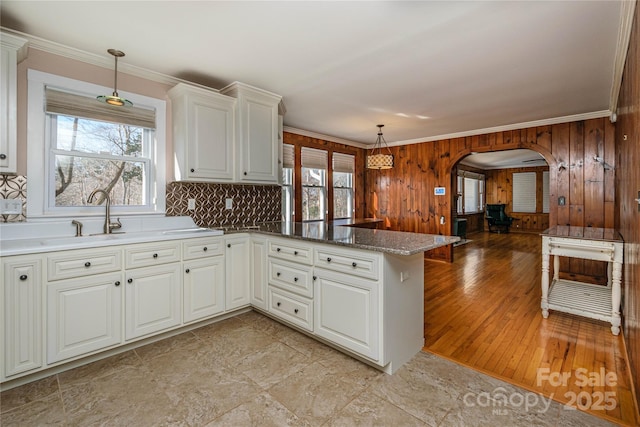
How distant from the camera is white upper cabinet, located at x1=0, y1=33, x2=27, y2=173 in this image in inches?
79.0

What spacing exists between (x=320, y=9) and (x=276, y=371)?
2461 millimetres

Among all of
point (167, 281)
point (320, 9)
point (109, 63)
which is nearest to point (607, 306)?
point (320, 9)

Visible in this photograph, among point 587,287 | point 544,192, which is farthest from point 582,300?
point 544,192

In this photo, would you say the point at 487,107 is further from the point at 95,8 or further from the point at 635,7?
the point at 95,8

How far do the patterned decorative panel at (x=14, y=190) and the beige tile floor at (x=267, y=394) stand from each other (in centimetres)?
119

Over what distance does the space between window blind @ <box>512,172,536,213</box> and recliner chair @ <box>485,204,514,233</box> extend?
60 centimetres

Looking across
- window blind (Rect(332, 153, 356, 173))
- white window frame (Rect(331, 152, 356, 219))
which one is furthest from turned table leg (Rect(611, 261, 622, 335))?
window blind (Rect(332, 153, 356, 173))

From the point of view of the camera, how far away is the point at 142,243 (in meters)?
2.36

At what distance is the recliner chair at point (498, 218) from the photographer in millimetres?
10008

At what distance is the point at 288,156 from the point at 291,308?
3.04 m

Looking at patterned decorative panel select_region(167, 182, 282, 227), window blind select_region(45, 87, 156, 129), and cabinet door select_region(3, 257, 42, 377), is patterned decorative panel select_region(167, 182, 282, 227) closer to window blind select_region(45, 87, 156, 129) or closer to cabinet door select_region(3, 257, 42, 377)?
window blind select_region(45, 87, 156, 129)

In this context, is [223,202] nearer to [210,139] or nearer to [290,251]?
[210,139]

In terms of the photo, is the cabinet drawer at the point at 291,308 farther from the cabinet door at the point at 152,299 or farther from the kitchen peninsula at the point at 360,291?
the cabinet door at the point at 152,299

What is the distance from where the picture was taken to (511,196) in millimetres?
10641
